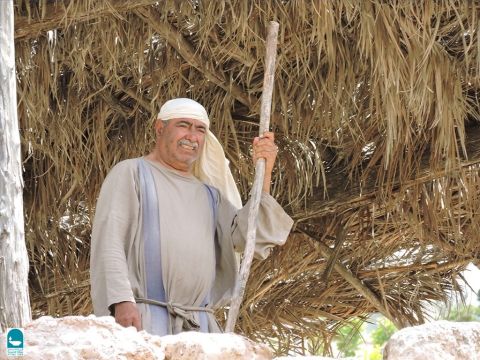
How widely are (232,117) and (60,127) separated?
2.21 feet

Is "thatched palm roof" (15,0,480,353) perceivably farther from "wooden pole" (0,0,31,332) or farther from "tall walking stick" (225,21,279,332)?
"wooden pole" (0,0,31,332)

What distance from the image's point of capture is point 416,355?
2355mm

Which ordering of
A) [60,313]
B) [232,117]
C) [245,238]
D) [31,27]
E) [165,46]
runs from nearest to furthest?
1. [245,238]
2. [31,27]
3. [165,46]
4. [232,117]
5. [60,313]

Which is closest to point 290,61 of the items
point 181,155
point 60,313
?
point 181,155

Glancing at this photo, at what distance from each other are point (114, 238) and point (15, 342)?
3.67 feet

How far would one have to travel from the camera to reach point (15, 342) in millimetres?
2137

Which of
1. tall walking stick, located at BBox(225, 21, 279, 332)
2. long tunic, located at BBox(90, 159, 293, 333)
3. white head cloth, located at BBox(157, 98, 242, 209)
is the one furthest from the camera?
white head cloth, located at BBox(157, 98, 242, 209)

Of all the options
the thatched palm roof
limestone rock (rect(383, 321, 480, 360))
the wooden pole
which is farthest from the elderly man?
limestone rock (rect(383, 321, 480, 360))

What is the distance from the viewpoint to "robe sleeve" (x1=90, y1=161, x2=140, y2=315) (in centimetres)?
319

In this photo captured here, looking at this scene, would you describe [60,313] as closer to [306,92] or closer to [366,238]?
[366,238]

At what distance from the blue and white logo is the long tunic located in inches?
39.4

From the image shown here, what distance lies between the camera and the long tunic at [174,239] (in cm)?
324

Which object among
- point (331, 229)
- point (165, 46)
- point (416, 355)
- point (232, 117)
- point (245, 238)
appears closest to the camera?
point (416, 355)

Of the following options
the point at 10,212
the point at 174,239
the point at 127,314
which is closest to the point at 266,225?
the point at 174,239
